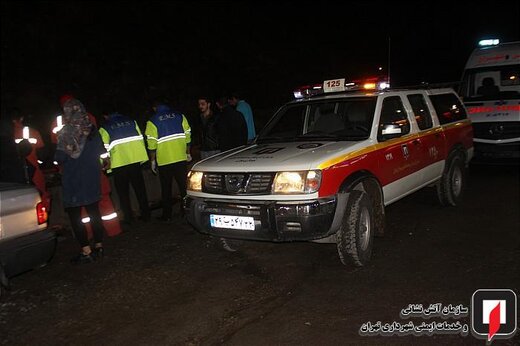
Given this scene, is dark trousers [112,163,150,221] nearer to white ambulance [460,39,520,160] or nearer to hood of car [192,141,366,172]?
hood of car [192,141,366,172]

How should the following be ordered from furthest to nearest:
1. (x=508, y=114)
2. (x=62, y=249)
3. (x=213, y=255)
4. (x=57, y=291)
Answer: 1. (x=508, y=114)
2. (x=62, y=249)
3. (x=213, y=255)
4. (x=57, y=291)

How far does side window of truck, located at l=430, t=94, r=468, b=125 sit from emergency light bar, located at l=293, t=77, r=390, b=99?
3.57 ft

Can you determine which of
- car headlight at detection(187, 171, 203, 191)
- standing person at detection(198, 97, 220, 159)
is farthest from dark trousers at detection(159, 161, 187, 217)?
car headlight at detection(187, 171, 203, 191)

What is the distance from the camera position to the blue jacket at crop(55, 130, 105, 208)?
5345mm

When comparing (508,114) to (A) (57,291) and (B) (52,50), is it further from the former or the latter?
(B) (52,50)

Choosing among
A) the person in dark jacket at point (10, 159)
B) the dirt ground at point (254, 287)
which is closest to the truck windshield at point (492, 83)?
the dirt ground at point (254, 287)

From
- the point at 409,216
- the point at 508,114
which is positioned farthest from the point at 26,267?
the point at 508,114

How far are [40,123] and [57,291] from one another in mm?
11396

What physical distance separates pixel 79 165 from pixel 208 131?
233cm

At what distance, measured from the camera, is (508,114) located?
29.7 feet

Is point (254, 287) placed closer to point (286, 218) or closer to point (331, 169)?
point (286, 218)

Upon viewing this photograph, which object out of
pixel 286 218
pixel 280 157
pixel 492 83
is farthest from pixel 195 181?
pixel 492 83

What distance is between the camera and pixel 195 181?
201 inches

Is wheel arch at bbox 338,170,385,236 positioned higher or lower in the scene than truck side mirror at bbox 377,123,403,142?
lower
